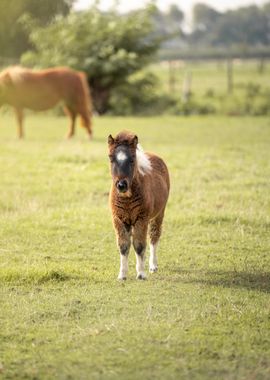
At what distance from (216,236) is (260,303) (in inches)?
109

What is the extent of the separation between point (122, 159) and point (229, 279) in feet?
5.39

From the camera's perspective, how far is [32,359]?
5.36 meters

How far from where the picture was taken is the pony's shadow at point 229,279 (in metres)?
7.24

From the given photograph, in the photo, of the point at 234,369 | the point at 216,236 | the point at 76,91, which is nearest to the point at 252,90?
the point at 76,91

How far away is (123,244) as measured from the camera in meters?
7.33

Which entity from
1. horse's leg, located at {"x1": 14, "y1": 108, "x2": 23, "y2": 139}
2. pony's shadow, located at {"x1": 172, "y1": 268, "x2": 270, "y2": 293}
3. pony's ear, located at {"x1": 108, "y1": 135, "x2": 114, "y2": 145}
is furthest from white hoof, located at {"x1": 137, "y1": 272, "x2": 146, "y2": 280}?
horse's leg, located at {"x1": 14, "y1": 108, "x2": 23, "y2": 139}

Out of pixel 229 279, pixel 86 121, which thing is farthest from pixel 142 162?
pixel 86 121

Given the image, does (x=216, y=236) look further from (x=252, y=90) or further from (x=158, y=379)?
(x=252, y=90)

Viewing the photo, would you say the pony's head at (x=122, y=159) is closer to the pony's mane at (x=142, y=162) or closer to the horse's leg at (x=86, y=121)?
the pony's mane at (x=142, y=162)

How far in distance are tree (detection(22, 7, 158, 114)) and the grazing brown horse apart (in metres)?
20.2

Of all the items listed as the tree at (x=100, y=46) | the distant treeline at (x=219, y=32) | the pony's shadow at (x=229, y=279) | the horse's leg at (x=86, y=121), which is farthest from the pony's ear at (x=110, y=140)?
the distant treeline at (x=219, y=32)

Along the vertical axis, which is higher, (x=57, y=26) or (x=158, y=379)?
(x=57, y=26)

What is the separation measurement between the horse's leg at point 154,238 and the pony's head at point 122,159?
1123 mm

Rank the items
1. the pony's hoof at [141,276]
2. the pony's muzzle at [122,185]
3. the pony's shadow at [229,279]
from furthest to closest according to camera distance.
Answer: the pony's hoof at [141,276]
the pony's shadow at [229,279]
the pony's muzzle at [122,185]
